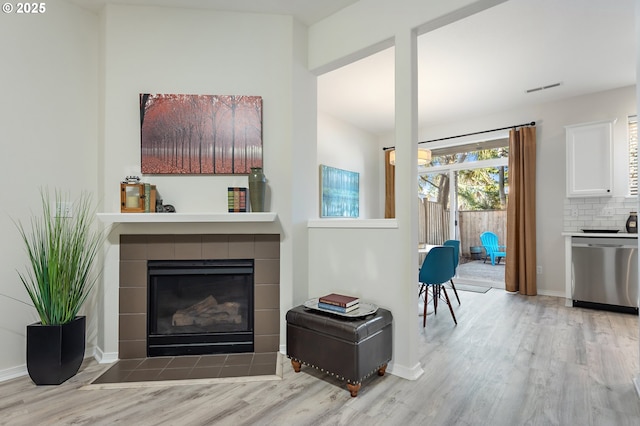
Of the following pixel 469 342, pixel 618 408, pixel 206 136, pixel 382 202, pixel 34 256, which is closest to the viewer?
pixel 618 408

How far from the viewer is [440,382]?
2086 mm

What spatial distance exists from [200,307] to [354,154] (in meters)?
3.93

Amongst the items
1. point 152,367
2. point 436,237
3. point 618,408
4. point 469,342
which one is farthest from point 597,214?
point 152,367

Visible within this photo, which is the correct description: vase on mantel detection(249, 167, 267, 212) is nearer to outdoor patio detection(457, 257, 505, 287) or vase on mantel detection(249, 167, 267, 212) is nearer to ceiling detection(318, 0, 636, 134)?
ceiling detection(318, 0, 636, 134)

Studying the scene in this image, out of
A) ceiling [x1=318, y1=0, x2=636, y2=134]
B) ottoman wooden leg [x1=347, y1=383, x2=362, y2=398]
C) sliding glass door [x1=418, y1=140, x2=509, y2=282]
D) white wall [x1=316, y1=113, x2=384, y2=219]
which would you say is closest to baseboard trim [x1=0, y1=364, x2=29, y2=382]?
ottoman wooden leg [x1=347, y1=383, x2=362, y2=398]

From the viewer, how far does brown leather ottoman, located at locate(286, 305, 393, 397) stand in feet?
Answer: 6.23

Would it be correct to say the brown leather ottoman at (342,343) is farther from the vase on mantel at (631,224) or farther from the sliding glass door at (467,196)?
the sliding glass door at (467,196)

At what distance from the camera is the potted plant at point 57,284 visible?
204 centimetres

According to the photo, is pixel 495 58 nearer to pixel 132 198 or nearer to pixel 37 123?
pixel 132 198

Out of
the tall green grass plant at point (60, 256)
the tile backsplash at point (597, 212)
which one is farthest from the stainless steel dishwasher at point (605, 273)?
the tall green grass plant at point (60, 256)

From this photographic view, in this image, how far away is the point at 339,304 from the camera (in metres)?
2.09

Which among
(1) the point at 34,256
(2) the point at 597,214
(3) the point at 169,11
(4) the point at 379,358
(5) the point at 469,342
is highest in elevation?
(3) the point at 169,11

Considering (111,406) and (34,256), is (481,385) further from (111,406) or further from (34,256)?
(34,256)

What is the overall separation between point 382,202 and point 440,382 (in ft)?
14.4
